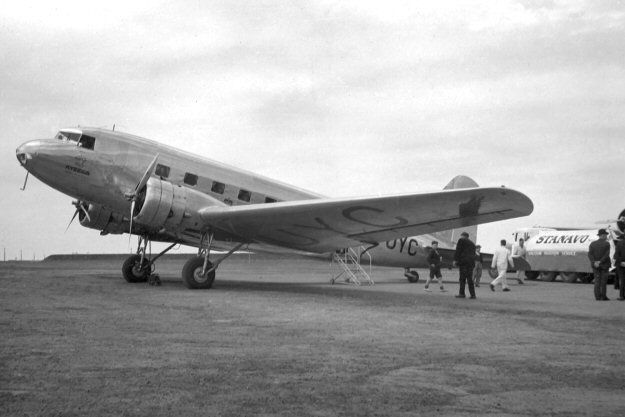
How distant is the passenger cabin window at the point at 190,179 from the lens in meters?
16.8

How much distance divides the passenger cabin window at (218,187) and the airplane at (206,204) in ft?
0.09

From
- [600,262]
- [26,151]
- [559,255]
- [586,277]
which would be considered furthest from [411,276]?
[26,151]

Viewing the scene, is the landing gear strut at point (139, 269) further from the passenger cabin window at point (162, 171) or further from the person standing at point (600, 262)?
the person standing at point (600, 262)

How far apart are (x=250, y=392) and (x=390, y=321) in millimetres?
5171

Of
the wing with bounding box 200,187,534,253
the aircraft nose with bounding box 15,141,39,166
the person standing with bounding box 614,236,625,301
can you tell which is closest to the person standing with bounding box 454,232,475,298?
the wing with bounding box 200,187,534,253

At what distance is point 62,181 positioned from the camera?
52.4 ft

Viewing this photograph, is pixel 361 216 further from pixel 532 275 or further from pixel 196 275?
pixel 532 275

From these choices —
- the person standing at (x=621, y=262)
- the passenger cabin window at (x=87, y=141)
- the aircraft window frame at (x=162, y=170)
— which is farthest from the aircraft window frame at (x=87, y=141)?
the person standing at (x=621, y=262)

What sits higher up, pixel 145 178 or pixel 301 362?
pixel 145 178

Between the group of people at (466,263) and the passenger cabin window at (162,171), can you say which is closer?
the group of people at (466,263)

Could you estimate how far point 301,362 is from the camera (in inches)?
233

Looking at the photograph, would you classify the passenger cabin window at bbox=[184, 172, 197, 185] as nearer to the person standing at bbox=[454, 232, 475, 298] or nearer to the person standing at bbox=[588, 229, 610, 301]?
the person standing at bbox=[454, 232, 475, 298]

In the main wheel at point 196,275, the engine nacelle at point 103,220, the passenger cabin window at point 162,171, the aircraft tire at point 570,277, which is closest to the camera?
the main wheel at point 196,275

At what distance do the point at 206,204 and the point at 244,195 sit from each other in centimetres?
211
